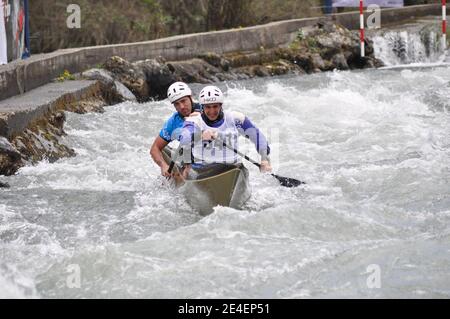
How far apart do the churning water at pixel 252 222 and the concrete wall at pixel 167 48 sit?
123 cm

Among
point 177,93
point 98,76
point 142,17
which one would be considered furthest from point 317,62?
point 177,93

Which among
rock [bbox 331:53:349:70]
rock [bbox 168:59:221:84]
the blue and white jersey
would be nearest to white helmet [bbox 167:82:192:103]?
the blue and white jersey

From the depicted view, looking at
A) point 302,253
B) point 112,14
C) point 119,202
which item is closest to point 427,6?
point 112,14

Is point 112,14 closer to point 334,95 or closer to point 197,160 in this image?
point 334,95

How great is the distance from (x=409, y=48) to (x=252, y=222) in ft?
56.4

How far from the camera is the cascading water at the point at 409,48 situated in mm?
25422

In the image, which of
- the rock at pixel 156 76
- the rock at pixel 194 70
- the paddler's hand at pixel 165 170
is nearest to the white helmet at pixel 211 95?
the paddler's hand at pixel 165 170

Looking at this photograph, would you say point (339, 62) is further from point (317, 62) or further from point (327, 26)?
point (327, 26)

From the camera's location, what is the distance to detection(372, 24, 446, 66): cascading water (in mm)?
25422

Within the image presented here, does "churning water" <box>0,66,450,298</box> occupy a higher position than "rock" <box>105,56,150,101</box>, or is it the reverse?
"rock" <box>105,56,150,101</box>

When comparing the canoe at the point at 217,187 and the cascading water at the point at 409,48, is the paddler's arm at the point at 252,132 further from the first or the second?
the cascading water at the point at 409,48

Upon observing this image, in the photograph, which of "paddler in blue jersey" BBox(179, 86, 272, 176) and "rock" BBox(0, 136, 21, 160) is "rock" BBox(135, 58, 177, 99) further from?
"paddler in blue jersey" BBox(179, 86, 272, 176)

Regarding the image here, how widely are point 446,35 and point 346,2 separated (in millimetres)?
2806

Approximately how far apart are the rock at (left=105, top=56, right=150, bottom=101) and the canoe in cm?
894
